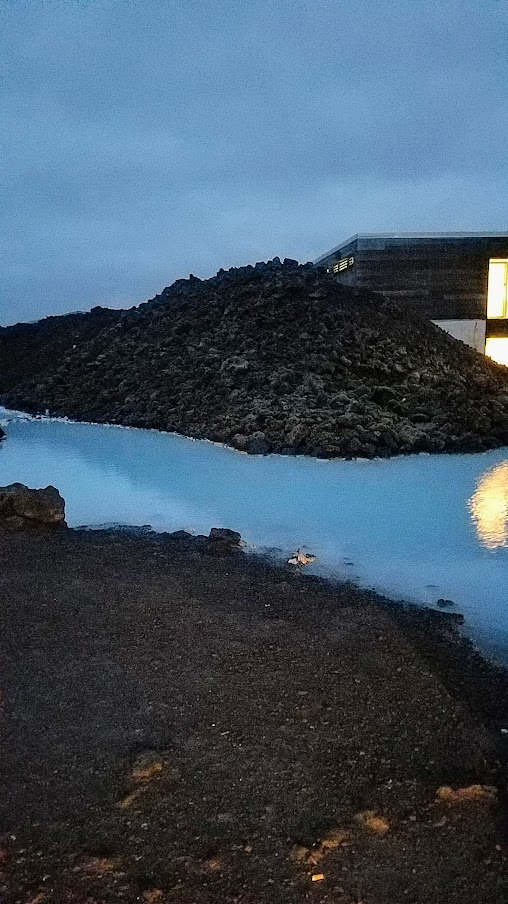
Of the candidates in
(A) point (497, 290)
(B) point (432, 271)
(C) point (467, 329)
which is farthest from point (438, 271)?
(A) point (497, 290)

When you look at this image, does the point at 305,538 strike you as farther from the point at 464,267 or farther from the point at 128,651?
the point at 464,267

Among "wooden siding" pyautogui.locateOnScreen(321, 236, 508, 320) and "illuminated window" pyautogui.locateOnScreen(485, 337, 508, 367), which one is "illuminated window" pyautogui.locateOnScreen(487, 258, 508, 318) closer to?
"wooden siding" pyautogui.locateOnScreen(321, 236, 508, 320)

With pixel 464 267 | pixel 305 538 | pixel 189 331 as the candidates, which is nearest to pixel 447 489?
pixel 305 538

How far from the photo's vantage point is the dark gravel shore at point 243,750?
203cm

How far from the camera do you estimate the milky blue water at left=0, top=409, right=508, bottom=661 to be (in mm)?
4965

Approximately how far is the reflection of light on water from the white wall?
10.6 meters

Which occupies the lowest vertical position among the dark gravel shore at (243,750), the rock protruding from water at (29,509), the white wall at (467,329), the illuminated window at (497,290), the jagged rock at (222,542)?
the dark gravel shore at (243,750)

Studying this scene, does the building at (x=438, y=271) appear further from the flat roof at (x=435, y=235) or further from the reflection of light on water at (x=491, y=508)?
the reflection of light on water at (x=491, y=508)

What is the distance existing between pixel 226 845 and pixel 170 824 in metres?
0.21

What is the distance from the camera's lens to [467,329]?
1903 centimetres

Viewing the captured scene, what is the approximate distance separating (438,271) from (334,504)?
13413 millimetres

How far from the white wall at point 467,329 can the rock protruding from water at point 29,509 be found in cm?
1503

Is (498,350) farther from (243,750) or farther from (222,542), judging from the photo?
(243,750)

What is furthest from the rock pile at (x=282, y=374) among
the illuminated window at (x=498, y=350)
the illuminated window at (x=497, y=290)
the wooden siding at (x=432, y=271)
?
the illuminated window at (x=497, y=290)
